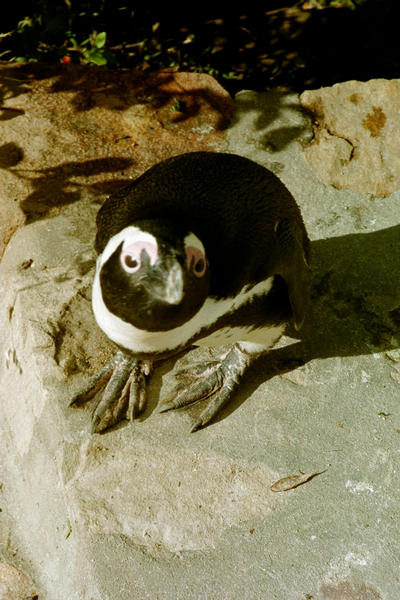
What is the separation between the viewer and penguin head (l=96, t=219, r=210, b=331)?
5.06ft

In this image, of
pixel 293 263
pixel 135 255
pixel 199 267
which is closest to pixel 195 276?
pixel 199 267

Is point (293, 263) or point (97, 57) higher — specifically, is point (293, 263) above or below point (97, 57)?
below

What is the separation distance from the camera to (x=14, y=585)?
2.35m

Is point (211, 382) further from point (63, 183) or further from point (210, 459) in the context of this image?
point (63, 183)

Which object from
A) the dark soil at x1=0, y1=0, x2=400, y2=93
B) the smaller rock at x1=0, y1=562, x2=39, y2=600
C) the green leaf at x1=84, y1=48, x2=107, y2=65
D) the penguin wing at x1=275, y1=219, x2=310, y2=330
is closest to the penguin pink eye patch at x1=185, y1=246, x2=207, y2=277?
the penguin wing at x1=275, y1=219, x2=310, y2=330

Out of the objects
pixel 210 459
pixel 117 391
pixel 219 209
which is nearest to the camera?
pixel 219 209

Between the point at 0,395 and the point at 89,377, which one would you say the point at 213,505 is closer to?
the point at 89,377

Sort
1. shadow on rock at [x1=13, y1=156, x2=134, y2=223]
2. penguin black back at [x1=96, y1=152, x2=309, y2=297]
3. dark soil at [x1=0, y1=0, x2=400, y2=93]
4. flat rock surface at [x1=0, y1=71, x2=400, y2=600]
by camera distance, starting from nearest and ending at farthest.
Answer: penguin black back at [x1=96, y1=152, x2=309, y2=297] → flat rock surface at [x1=0, y1=71, x2=400, y2=600] → shadow on rock at [x1=13, y1=156, x2=134, y2=223] → dark soil at [x1=0, y1=0, x2=400, y2=93]

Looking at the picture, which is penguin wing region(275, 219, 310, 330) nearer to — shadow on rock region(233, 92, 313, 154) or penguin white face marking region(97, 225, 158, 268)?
penguin white face marking region(97, 225, 158, 268)

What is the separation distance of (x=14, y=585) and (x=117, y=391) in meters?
0.76

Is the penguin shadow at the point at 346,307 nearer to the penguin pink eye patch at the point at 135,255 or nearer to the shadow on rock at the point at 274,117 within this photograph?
the shadow on rock at the point at 274,117

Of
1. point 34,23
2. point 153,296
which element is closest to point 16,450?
point 153,296

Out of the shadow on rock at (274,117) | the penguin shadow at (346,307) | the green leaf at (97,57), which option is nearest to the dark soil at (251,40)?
the shadow on rock at (274,117)

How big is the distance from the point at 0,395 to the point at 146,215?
4.15 ft
